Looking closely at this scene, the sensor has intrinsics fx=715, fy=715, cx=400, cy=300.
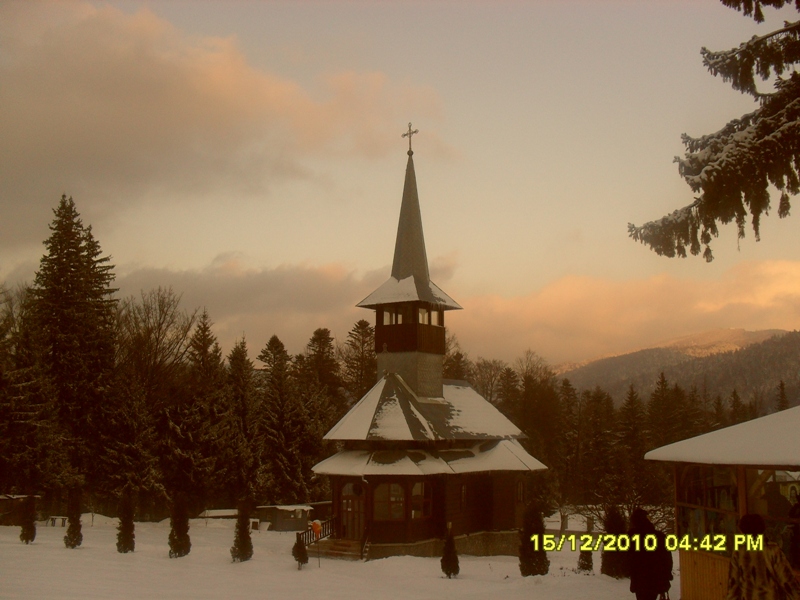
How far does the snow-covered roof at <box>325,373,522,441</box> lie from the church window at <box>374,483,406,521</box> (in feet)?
6.24

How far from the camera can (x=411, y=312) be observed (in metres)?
31.9

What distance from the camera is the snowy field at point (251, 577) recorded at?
1666cm

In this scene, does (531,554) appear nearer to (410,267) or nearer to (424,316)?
(424,316)

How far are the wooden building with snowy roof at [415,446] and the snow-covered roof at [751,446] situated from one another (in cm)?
1397

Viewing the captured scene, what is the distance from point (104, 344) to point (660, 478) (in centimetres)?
3077

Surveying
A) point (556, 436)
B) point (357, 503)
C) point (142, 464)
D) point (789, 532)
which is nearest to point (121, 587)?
point (357, 503)

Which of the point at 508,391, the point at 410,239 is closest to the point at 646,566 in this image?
the point at 410,239

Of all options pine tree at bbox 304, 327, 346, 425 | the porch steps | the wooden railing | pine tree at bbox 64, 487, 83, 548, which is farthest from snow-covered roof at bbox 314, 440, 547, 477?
pine tree at bbox 304, 327, 346, 425

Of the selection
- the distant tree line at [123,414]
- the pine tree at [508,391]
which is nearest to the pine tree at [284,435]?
the distant tree line at [123,414]

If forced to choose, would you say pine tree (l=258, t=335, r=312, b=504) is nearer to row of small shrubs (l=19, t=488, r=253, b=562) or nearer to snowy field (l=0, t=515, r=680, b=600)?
snowy field (l=0, t=515, r=680, b=600)

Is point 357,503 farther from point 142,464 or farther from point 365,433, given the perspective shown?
point 142,464

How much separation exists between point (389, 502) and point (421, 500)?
1422 mm

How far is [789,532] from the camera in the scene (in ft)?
40.3

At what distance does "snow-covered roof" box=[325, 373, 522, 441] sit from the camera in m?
27.9
